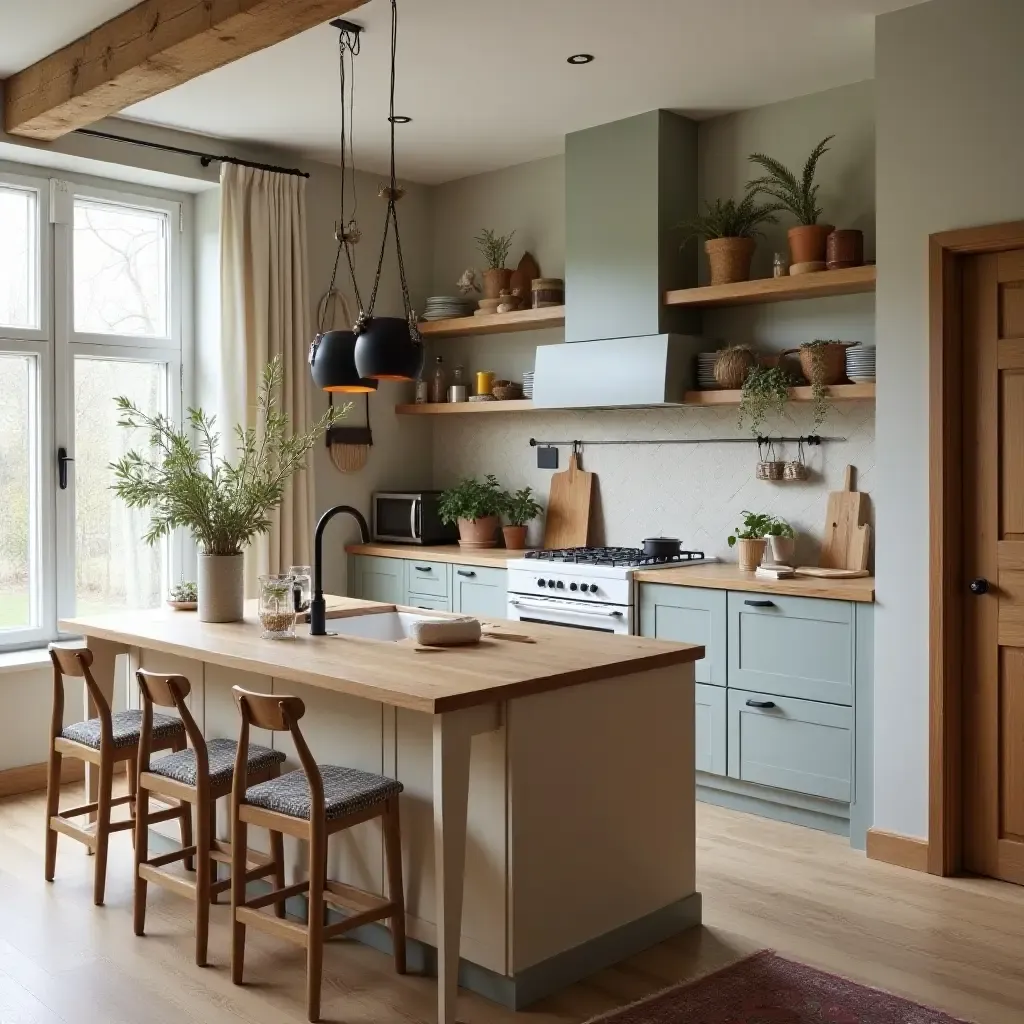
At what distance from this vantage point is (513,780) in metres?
2.90

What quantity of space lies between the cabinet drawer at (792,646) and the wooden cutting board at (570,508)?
134 centimetres

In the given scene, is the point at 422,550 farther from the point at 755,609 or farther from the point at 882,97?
the point at 882,97

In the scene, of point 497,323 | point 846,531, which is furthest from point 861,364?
point 497,323

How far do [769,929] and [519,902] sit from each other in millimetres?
948

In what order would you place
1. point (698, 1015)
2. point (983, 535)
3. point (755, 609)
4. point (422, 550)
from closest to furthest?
point (698, 1015) < point (983, 535) < point (755, 609) < point (422, 550)

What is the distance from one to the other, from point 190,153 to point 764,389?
290cm

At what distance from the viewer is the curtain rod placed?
5148mm

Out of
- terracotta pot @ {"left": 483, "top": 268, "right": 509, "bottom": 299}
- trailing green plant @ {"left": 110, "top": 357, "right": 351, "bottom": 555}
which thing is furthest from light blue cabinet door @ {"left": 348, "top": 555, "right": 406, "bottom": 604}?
trailing green plant @ {"left": 110, "top": 357, "right": 351, "bottom": 555}

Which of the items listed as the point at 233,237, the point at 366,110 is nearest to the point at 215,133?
the point at 233,237

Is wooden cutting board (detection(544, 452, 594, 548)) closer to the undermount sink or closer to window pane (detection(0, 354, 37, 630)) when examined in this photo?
the undermount sink

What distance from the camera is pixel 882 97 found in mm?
3984

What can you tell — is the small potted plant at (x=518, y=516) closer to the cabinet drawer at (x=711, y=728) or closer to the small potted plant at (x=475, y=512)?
the small potted plant at (x=475, y=512)

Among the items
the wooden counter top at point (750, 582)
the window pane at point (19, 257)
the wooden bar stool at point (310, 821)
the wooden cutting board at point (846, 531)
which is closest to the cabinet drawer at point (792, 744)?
the wooden counter top at point (750, 582)

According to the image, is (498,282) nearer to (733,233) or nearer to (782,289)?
(733,233)
